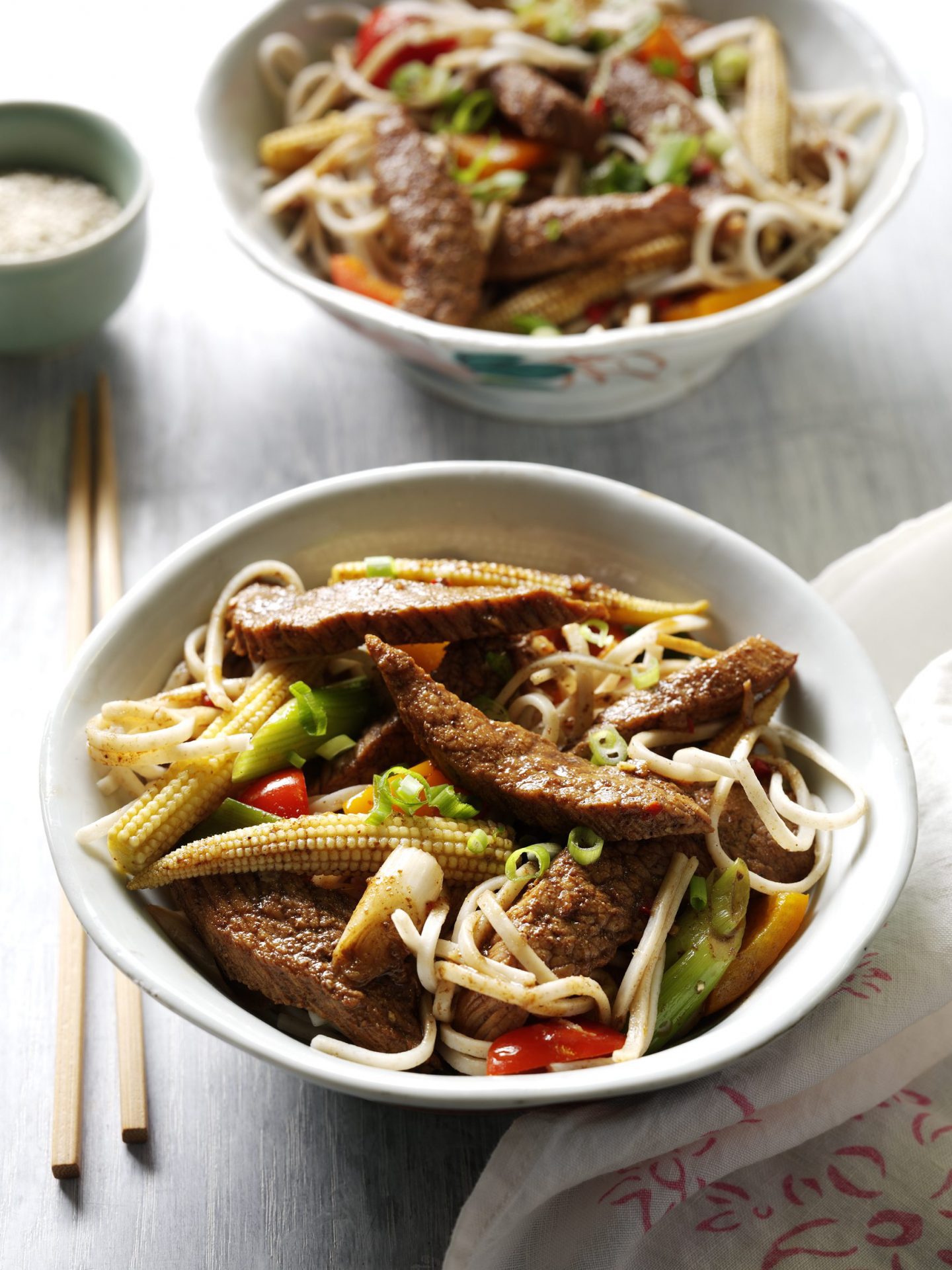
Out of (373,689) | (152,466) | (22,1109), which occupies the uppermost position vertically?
(373,689)

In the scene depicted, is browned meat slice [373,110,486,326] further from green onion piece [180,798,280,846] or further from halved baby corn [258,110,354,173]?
green onion piece [180,798,280,846]

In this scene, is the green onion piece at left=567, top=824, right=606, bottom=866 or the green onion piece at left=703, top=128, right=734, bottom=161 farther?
the green onion piece at left=703, top=128, right=734, bottom=161

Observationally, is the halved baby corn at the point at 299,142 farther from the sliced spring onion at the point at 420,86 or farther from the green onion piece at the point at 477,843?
the green onion piece at the point at 477,843

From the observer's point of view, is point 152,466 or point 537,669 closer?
point 537,669

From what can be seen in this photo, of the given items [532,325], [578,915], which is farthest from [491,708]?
[532,325]

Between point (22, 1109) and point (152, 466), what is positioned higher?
point (152, 466)

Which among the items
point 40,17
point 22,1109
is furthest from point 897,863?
point 40,17

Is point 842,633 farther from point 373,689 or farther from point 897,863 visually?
point 373,689

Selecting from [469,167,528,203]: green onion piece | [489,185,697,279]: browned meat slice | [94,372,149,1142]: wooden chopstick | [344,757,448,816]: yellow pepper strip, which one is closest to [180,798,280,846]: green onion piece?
[344,757,448,816]: yellow pepper strip
